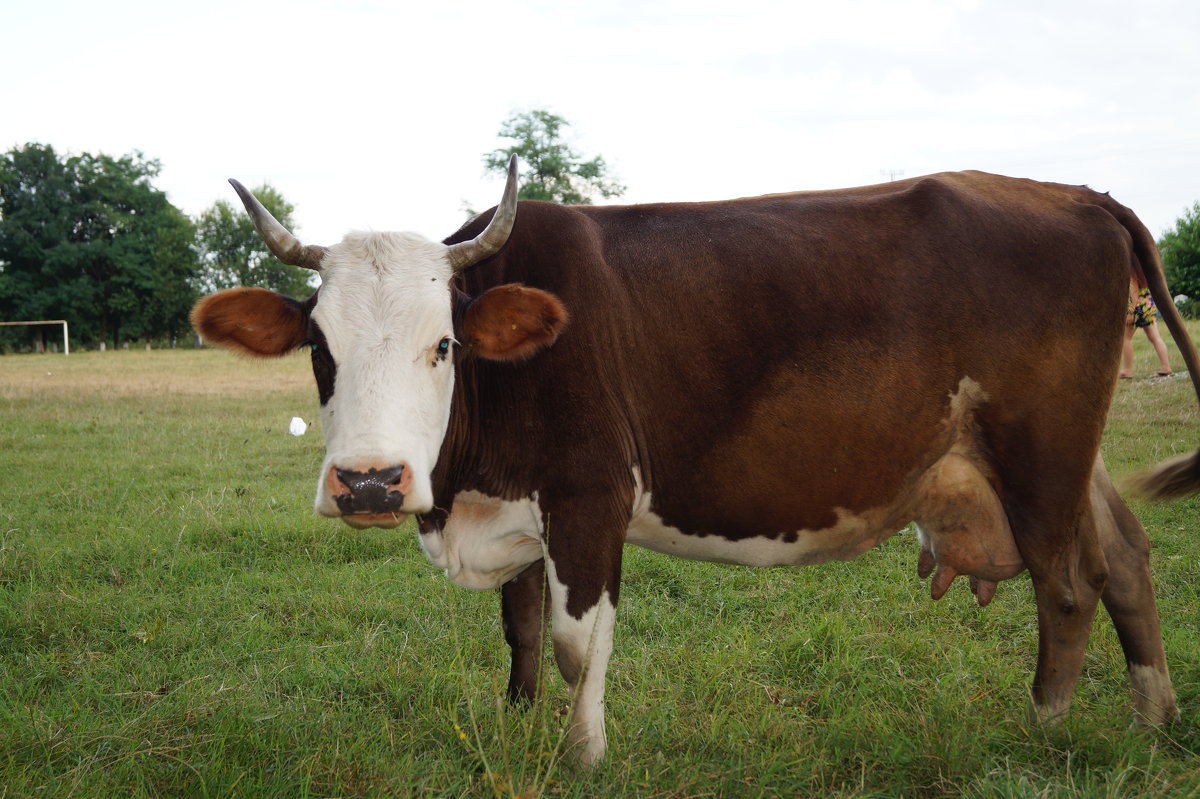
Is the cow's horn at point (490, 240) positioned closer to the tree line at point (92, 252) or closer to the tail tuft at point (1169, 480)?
the tail tuft at point (1169, 480)

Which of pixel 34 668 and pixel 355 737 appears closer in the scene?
pixel 355 737

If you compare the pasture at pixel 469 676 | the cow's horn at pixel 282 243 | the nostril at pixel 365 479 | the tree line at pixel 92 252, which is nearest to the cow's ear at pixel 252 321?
the cow's horn at pixel 282 243

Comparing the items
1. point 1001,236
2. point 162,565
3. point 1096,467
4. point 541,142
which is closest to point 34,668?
point 162,565

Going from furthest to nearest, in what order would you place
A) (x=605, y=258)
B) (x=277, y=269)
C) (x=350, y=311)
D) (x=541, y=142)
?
(x=277, y=269), (x=541, y=142), (x=605, y=258), (x=350, y=311)

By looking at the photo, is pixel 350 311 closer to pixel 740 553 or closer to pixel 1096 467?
pixel 740 553

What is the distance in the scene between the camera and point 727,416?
12.1 ft

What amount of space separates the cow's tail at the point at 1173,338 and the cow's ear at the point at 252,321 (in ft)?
12.1

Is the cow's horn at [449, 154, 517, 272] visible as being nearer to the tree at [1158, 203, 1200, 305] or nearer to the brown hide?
the brown hide

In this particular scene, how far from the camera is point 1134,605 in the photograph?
13.3 feet

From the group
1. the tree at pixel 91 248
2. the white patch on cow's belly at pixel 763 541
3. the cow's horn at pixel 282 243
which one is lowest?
the white patch on cow's belly at pixel 763 541

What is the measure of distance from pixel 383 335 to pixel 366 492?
2.04 ft

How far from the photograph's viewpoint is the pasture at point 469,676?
3256mm

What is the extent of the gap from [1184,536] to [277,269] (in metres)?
75.5

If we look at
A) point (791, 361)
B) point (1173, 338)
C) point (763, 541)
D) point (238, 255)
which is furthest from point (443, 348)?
point (238, 255)
